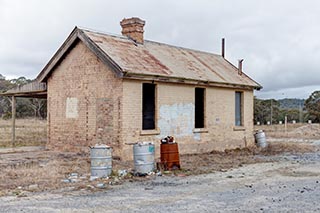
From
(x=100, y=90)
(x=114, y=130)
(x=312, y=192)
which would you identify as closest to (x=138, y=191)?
(x=312, y=192)

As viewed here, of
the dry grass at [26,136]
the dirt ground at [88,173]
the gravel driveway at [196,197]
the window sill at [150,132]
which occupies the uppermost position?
the window sill at [150,132]

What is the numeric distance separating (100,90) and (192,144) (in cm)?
480

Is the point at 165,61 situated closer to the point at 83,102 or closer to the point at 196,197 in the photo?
the point at 83,102

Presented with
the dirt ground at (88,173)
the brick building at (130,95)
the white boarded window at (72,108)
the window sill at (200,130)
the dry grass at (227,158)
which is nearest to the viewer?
the dirt ground at (88,173)

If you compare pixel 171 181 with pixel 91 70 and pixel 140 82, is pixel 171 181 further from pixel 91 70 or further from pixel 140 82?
pixel 91 70

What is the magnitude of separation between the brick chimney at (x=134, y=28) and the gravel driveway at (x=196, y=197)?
8.44 m

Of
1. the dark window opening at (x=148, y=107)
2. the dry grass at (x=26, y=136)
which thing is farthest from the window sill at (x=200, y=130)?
the dry grass at (x=26, y=136)

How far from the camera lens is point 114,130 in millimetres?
15578

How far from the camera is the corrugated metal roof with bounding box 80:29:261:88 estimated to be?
53.4ft

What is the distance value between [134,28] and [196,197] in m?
11.2

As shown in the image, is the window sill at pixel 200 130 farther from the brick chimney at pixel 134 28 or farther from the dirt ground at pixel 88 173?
the brick chimney at pixel 134 28

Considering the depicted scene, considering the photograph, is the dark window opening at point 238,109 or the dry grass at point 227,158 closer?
the dry grass at point 227,158

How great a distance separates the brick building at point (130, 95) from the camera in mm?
15719

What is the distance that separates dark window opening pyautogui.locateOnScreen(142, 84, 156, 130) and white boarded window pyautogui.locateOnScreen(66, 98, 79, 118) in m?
2.61
